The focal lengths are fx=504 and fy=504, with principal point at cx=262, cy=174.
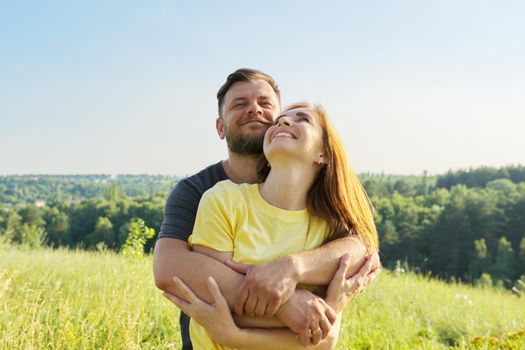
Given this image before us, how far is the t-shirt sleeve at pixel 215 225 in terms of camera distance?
230 centimetres

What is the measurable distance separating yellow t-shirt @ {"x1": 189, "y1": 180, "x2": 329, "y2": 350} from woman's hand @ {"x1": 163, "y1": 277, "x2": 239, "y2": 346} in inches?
5.4

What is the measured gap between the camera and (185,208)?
282 centimetres

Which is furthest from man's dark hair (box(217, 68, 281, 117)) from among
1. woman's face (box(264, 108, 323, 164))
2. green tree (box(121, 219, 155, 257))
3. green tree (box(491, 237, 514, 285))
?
green tree (box(491, 237, 514, 285))

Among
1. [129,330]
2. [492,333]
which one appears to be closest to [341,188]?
[129,330]

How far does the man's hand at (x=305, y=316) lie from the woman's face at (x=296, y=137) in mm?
664

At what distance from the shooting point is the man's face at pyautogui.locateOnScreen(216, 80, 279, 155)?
308cm

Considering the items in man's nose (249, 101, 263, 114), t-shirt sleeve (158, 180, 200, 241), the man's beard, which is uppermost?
man's nose (249, 101, 263, 114)

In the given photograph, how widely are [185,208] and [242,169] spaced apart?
461mm

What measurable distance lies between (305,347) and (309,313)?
0.68 feet

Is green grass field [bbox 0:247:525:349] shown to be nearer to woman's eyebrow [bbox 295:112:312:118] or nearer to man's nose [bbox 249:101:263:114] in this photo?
man's nose [bbox 249:101:263:114]

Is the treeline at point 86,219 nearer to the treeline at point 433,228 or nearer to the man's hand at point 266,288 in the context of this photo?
the treeline at point 433,228

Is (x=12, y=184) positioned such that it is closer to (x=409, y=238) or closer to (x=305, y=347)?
(x=409, y=238)

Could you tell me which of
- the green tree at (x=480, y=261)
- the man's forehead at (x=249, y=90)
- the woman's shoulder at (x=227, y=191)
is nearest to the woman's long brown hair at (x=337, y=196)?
the woman's shoulder at (x=227, y=191)

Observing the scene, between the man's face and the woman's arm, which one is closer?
the woman's arm
